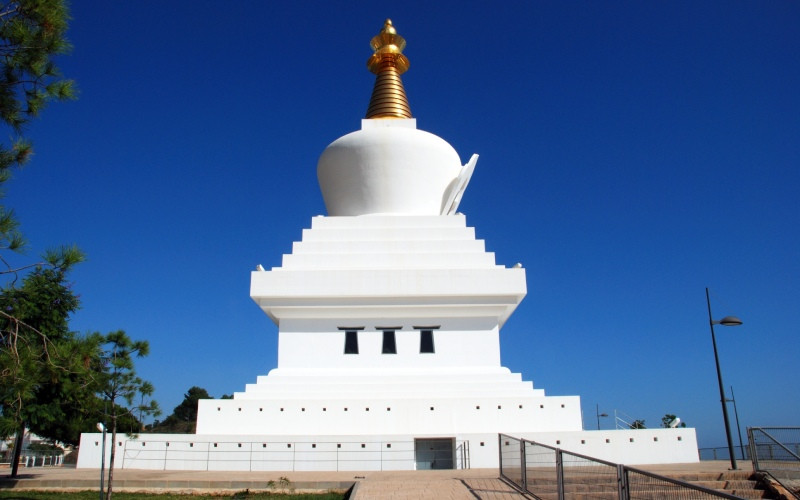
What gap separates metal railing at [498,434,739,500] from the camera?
5980 mm

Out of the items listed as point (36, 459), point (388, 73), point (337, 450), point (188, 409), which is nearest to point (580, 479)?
point (337, 450)

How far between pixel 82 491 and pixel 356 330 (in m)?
8.32

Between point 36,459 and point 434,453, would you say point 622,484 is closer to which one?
point 434,453

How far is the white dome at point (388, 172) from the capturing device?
20828mm

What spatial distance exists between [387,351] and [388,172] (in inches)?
245

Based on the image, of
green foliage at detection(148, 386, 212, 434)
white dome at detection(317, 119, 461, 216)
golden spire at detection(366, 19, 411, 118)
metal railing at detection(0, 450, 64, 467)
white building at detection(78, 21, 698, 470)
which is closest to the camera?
white building at detection(78, 21, 698, 470)

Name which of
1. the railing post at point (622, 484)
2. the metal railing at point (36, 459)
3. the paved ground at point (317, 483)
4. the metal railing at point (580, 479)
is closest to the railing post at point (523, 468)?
the metal railing at point (580, 479)

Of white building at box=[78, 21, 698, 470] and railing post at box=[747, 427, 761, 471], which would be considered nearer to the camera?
railing post at box=[747, 427, 761, 471]

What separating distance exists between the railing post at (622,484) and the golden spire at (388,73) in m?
18.2

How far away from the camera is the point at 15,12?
593 centimetres

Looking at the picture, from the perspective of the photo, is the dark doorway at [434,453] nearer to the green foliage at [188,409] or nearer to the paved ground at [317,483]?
the paved ground at [317,483]

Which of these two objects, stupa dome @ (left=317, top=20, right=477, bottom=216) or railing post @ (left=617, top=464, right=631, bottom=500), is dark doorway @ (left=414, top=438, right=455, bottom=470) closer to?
stupa dome @ (left=317, top=20, right=477, bottom=216)

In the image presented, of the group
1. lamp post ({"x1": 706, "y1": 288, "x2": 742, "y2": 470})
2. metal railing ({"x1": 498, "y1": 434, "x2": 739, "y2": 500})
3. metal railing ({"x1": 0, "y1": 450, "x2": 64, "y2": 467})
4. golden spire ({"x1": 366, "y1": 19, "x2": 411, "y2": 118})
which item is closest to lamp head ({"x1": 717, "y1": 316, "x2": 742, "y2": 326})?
lamp post ({"x1": 706, "y1": 288, "x2": 742, "y2": 470})

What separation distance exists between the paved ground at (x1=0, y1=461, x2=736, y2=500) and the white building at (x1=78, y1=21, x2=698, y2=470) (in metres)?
1.38
